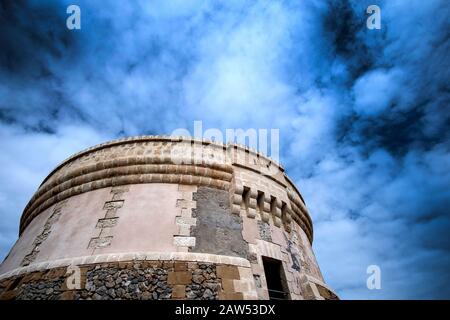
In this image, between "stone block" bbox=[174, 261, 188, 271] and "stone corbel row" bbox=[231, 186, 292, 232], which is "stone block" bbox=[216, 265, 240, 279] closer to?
"stone block" bbox=[174, 261, 188, 271]

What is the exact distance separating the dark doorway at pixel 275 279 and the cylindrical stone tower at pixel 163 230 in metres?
0.02

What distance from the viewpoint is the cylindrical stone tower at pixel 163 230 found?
445cm

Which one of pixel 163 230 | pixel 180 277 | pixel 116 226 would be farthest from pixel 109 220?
pixel 180 277

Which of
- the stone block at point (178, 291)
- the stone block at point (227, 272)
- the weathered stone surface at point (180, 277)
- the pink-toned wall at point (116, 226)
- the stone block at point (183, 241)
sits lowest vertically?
the stone block at point (178, 291)

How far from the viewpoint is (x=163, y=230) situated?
514 cm

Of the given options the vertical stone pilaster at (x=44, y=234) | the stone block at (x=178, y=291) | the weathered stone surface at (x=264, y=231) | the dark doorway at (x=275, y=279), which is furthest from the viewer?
the weathered stone surface at (x=264, y=231)

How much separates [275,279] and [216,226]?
1650 millimetres

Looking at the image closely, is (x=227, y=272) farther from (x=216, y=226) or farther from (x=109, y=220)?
(x=109, y=220)

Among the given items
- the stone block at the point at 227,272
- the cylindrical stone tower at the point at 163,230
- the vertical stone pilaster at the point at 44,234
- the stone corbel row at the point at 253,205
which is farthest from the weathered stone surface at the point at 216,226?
the vertical stone pilaster at the point at 44,234

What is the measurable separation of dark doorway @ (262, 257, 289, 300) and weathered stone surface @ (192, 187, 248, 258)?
2.45 feet

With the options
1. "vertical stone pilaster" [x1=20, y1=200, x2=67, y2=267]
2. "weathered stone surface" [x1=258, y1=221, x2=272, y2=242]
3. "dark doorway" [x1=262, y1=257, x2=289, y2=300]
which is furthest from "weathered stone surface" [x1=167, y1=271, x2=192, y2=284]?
"vertical stone pilaster" [x1=20, y1=200, x2=67, y2=267]

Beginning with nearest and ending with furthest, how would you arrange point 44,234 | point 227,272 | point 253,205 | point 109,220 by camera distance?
point 227,272, point 109,220, point 44,234, point 253,205

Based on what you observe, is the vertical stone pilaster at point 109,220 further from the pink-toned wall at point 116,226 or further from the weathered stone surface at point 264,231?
the weathered stone surface at point 264,231

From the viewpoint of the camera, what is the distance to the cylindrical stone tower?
445 centimetres
